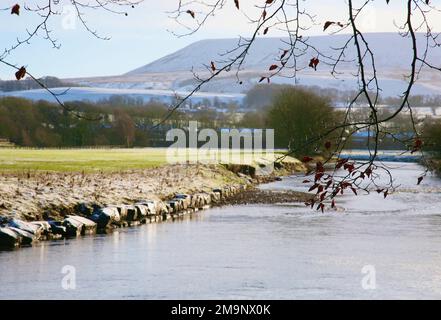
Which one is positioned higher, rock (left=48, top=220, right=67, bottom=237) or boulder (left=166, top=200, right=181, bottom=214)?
rock (left=48, top=220, right=67, bottom=237)

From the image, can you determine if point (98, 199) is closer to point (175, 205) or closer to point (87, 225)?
point (175, 205)

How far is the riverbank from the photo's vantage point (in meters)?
24.0

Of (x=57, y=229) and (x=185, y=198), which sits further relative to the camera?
(x=185, y=198)

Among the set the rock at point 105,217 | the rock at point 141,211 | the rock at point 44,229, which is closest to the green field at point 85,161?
the rock at point 141,211

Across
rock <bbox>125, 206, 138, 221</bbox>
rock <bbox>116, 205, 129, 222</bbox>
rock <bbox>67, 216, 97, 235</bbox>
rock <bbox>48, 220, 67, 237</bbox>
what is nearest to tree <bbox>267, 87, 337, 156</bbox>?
rock <bbox>125, 206, 138, 221</bbox>

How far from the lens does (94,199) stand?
29844 mm

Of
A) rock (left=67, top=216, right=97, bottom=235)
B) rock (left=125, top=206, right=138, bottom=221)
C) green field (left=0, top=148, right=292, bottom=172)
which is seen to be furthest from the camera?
green field (left=0, top=148, right=292, bottom=172)

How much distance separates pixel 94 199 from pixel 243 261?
1139 centimetres

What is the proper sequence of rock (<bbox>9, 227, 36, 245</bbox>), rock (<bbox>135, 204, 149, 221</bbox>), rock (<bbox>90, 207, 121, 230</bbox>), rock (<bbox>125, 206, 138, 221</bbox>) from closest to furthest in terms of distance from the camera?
rock (<bbox>9, 227, 36, 245</bbox>) < rock (<bbox>90, 207, 121, 230</bbox>) < rock (<bbox>125, 206, 138, 221</bbox>) < rock (<bbox>135, 204, 149, 221</bbox>)

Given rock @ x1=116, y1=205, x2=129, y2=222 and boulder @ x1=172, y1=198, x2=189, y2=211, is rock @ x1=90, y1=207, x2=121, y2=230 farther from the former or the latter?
boulder @ x1=172, y1=198, x2=189, y2=211

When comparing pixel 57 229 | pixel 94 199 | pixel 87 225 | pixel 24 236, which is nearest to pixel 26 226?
pixel 24 236
